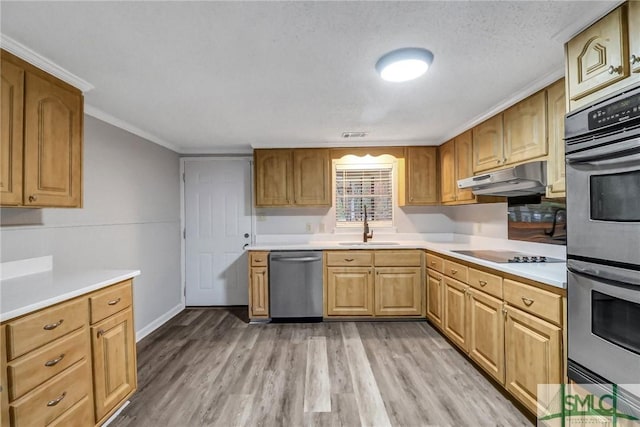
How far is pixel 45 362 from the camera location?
1385mm

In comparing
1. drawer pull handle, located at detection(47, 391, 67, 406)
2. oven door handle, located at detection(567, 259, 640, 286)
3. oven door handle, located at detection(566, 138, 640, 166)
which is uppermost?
oven door handle, located at detection(566, 138, 640, 166)

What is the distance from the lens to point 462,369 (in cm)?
239

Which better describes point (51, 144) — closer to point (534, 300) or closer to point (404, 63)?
point (404, 63)

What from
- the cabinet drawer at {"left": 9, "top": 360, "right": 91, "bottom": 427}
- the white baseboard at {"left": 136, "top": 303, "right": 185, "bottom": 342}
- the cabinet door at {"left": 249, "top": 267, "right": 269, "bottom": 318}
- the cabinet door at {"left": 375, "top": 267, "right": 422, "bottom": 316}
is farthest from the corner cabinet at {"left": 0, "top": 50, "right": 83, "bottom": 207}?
the cabinet door at {"left": 375, "top": 267, "right": 422, "bottom": 316}

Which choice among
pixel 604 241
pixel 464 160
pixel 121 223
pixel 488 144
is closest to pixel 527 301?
pixel 604 241

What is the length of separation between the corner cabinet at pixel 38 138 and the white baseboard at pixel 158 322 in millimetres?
1774

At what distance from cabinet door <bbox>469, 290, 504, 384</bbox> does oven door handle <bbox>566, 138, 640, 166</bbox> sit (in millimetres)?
A: 1132

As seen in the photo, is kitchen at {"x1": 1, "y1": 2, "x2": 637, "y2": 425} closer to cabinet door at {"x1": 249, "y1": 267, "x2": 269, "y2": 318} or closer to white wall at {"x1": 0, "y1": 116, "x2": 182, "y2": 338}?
white wall at {"x1": 0, "y1": 116, "x2": 182, "y2": 338}

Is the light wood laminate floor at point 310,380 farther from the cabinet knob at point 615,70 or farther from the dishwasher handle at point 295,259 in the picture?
the cabinet knob at point 615,70

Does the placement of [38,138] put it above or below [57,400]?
above

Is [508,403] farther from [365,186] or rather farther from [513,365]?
[365,186]

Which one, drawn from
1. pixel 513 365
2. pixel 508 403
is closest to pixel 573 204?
pixel 513 365

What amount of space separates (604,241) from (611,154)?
376mm

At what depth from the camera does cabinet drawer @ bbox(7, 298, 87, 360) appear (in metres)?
1.25
